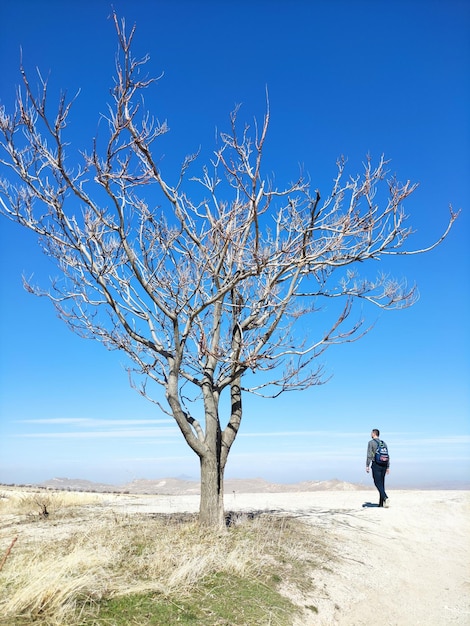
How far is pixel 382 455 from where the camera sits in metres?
13.2

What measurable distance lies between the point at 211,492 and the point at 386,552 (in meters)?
3.44

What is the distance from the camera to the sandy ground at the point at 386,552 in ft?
23.5

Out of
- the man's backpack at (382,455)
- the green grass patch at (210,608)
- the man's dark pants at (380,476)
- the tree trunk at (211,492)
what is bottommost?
the green grass patch at (210,608)

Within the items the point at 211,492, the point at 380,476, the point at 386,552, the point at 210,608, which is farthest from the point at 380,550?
the point at 210,608

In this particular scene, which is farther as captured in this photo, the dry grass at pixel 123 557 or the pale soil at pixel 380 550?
the pale soil at pixel 380 550

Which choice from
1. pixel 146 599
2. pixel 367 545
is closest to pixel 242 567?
pixel 146 599

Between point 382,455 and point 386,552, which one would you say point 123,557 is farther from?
point 382,455

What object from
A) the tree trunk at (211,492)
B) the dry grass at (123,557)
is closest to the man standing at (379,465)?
the dry grass at (123,557)

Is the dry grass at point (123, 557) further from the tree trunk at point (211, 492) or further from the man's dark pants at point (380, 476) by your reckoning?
the man's dark pants at point (380, 476)

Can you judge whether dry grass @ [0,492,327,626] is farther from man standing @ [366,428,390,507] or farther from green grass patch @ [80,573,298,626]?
man standing @ [366,428,390,507]

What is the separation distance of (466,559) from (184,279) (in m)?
7.58

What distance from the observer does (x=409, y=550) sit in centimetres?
1011

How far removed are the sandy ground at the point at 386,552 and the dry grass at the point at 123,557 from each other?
1.88ft

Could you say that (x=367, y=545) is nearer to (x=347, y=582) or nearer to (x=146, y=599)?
(x=347, y=582)
